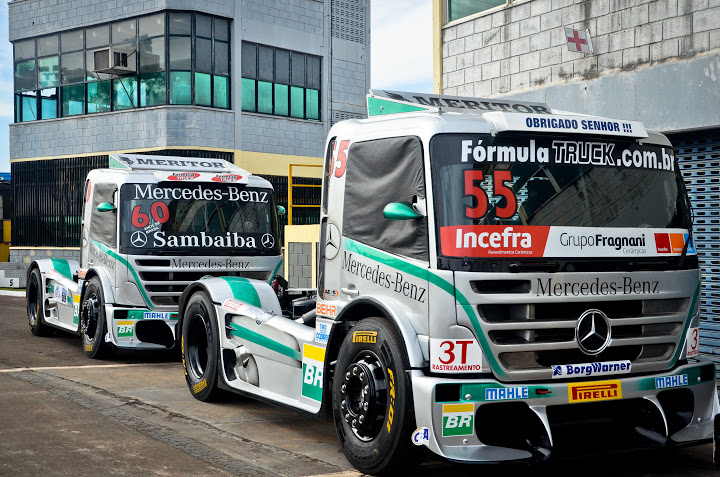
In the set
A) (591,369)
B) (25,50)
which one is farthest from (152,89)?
(591,369)

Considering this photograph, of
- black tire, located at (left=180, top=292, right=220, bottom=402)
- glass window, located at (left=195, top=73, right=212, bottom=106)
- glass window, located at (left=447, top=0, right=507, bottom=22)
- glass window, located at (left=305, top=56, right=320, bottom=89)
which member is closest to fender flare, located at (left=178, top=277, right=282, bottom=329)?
black tire, located at (left=180, top=292, right=220, bottom=402)

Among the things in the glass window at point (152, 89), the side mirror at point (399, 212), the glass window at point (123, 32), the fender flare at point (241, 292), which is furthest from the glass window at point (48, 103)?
the side mirror at point (399, 212)

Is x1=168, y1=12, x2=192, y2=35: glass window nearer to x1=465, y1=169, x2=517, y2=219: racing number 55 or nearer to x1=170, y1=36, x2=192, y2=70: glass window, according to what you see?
x1=170, y1=36, x2=192, y2=70: glass window

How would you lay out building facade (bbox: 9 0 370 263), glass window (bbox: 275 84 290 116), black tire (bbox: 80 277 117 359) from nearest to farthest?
1. black tire (bbox: 80 277 117 359)
2. building facade (bbox: 9 0 370 263)
3. glass window (bbox: 275 84 290 116)

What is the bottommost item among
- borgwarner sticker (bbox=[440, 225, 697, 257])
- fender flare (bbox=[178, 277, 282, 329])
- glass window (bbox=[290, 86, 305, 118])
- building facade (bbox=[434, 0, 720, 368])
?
fender flare (bbox=[178, 277, 282, 329])

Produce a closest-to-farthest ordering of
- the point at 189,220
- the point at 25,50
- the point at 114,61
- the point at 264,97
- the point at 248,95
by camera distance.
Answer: the point at 189,220, the point at 114,61, the point at 248,95, the point at 264,97, the point at 25,50

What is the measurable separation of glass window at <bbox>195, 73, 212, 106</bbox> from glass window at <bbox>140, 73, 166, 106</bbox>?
1.03 metres

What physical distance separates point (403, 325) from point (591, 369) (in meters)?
1.25

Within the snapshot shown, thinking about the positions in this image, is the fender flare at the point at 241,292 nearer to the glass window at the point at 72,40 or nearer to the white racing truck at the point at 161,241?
the white racing truck at the point at 161,241

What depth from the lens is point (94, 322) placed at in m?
11.7

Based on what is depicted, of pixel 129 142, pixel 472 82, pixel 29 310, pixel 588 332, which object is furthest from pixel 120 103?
pixel 588 332

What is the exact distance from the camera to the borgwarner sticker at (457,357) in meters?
5.44

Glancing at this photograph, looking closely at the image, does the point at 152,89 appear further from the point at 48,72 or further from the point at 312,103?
the point at 312,103

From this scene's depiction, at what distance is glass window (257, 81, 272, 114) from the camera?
29.4m
